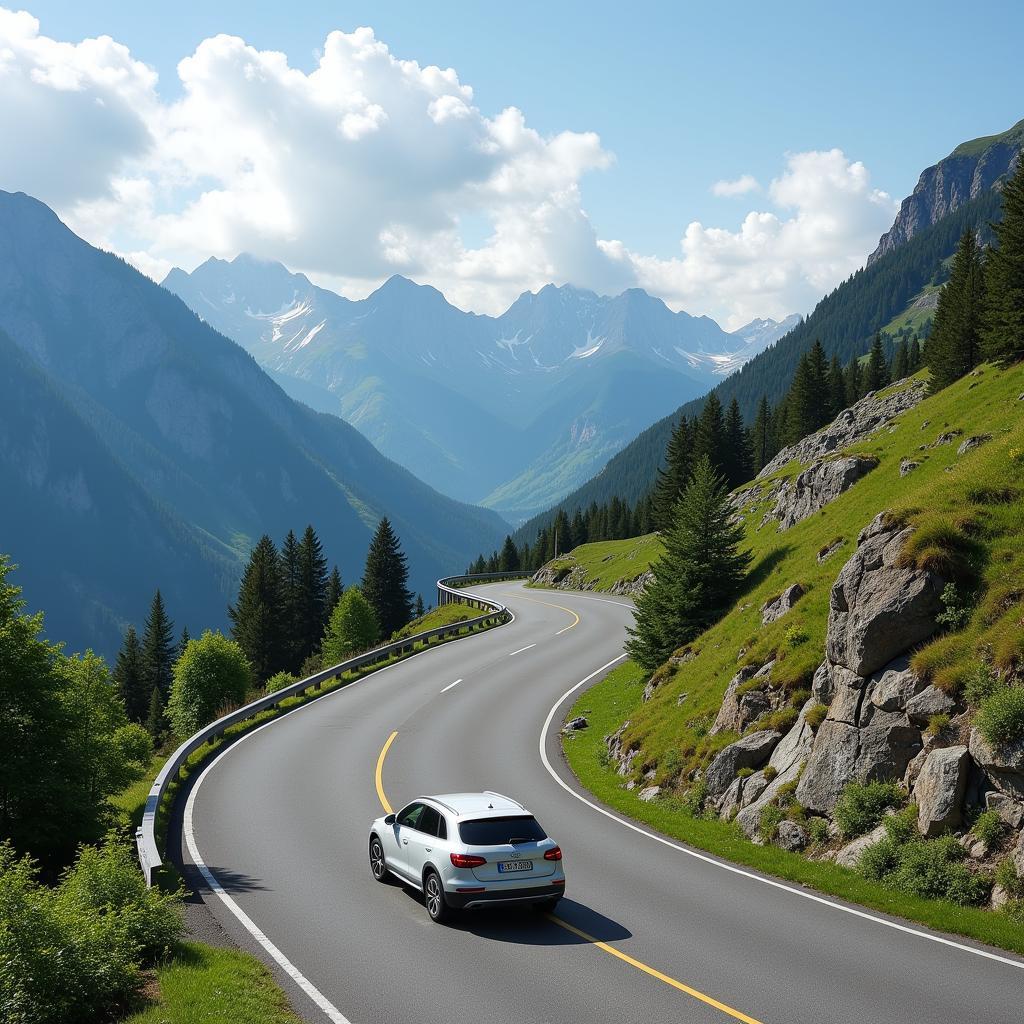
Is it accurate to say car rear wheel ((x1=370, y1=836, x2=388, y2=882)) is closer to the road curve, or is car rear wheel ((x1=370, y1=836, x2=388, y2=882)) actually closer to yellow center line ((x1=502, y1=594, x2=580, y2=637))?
the road curve

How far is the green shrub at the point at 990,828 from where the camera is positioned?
1356cm

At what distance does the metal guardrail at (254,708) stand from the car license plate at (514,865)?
570cm

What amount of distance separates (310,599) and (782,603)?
69.0 meters

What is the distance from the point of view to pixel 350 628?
72.4 meters

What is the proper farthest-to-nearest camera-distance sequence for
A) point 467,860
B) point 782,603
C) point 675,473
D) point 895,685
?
point 675,473 < point 782,603 < point 895,685 < point 467,860

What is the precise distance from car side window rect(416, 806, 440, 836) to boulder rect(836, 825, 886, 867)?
7804 mm

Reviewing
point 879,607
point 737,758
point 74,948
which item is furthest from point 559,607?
point 74,948

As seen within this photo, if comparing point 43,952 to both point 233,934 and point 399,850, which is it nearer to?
point 233,934

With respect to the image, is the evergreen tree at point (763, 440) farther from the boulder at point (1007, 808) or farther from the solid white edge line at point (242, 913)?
the boulder at point (1007, 808)

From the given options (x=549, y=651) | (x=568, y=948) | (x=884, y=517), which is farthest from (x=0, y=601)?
(x=549, y=651)

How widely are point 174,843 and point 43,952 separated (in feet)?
32.3

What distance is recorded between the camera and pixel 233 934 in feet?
40.8

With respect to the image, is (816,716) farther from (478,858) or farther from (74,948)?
(74,948)

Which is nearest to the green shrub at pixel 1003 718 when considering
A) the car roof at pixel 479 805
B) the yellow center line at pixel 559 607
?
the car roof at pixel 479 805
